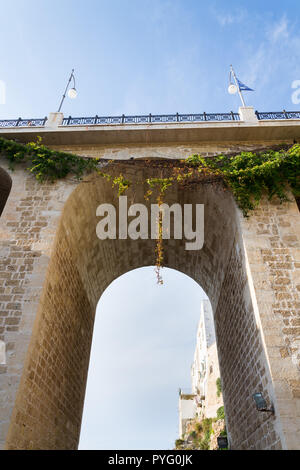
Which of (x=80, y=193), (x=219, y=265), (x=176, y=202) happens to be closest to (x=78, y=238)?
(x=80, y=193)

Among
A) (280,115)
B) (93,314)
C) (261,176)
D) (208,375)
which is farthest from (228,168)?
(208,375)

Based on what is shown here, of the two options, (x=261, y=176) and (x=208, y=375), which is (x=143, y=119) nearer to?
(x=261, y=176)

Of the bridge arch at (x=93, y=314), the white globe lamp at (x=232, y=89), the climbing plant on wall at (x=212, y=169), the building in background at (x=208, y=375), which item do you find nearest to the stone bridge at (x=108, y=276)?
the bridge arch at (x=93, y=314)

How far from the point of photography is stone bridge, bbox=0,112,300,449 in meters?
4.73

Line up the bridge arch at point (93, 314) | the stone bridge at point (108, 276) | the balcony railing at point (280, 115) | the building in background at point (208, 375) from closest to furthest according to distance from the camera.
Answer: the stone bridge at point (108, 276), the bridge arch at point (93, 314), the balcony railing at point (280, 115), the building in background at point (208, 375)

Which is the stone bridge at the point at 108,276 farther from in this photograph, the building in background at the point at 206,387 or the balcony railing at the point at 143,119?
the building in background at the point at 206,387

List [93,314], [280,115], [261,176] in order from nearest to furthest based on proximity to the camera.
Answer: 1. [261,176]
2. [280,115]
3. [93,314]

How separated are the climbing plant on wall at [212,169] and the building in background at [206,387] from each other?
22.3m

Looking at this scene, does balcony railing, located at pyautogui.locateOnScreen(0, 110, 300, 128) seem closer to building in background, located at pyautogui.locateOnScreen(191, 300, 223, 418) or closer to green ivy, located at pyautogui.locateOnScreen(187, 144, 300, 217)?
green ivy, located at pyautogui.locateOnScreen(187, 144, 300, 217)

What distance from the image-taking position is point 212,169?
22.7ft

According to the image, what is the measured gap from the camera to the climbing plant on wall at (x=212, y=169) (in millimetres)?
6555

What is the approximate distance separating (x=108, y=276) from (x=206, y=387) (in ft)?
73.2
